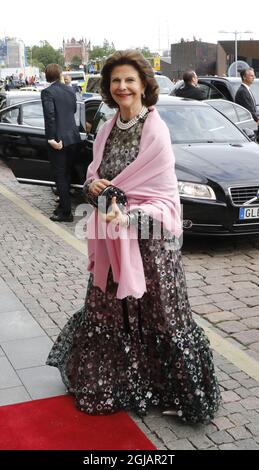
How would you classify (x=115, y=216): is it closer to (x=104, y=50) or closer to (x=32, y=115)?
(x=32, y=115)

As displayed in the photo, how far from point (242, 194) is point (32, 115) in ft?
16.3

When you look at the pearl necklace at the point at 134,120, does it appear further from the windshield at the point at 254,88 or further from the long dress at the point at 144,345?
the windshield at the point at 254,88

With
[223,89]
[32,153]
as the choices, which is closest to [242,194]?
[32,153]

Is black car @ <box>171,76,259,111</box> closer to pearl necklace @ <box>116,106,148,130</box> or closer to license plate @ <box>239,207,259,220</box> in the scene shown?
license plate @ <box>239,207,259,220</box>

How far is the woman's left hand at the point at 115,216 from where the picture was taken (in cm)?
310

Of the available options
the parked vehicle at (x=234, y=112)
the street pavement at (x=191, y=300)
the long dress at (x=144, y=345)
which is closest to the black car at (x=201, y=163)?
the street pavement at (x=191, y=300)

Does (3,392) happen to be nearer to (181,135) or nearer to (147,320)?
(147,320)

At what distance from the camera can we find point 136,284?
3180 millimetres

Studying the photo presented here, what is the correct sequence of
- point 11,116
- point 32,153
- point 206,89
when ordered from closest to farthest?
point 32,153
point 11,116
point 206,89

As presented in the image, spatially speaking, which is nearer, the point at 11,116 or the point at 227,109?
the point at 11,116
